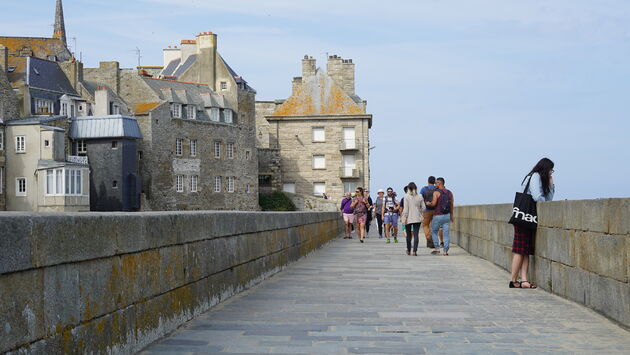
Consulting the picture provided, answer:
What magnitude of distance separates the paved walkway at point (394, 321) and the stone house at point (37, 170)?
49.2 m

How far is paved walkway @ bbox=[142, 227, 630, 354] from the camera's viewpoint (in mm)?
6199

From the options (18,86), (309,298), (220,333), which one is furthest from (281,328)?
(18,86)

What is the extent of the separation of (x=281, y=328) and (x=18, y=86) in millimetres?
58349

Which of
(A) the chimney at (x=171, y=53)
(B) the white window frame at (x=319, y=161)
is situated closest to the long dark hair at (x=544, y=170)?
(B) the white window frame at (x=319, y=161)

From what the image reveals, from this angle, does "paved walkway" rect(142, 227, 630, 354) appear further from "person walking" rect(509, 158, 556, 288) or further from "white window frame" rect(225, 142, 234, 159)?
"white window frame" rect(225, 142, 234, 159)

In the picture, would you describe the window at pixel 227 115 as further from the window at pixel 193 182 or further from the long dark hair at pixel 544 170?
the long dark hair at pixel 544 170

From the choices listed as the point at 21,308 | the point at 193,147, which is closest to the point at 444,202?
the point at 21,308

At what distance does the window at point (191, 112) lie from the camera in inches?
2797

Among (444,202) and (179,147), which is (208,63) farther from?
(444,202)

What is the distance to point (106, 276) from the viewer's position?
17.2ft

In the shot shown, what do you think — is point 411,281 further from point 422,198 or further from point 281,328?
point 422,198

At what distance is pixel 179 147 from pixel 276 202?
9.97 metres

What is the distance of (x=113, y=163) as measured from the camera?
6475 centimetres

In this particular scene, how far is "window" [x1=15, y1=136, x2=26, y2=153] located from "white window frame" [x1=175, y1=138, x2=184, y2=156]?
14.4 metres
